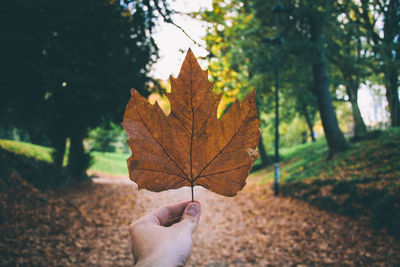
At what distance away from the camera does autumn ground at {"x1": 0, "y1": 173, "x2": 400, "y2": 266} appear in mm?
3611

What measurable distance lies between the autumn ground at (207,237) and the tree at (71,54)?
88.6 inches

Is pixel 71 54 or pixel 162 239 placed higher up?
pixel 71 54

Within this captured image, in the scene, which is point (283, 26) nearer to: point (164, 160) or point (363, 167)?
point (363, 167)

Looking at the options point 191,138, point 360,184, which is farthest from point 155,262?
point 360,184

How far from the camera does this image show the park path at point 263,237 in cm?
402

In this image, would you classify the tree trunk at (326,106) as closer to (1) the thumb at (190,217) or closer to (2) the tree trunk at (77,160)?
(1) the thumb at (190,217)

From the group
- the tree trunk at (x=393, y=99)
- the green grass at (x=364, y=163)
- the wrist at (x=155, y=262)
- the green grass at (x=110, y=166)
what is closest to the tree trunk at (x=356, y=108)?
the green grass at (x=364, y=163)

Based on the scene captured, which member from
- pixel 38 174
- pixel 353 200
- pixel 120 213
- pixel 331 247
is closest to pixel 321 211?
pixel 353 200

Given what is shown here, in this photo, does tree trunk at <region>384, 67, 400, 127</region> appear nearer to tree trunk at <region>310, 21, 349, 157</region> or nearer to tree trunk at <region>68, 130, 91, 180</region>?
tree trunk at <region>310, 21, 349, 157</region>

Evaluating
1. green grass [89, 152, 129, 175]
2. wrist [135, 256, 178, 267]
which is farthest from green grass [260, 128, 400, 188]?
green grass [89, 152, 129, 175]

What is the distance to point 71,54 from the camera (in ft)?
9.59

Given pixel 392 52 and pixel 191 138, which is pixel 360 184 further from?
pixel 191 138

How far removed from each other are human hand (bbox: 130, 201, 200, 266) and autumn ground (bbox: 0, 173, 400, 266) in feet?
10.9

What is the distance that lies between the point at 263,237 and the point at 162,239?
204 inches
